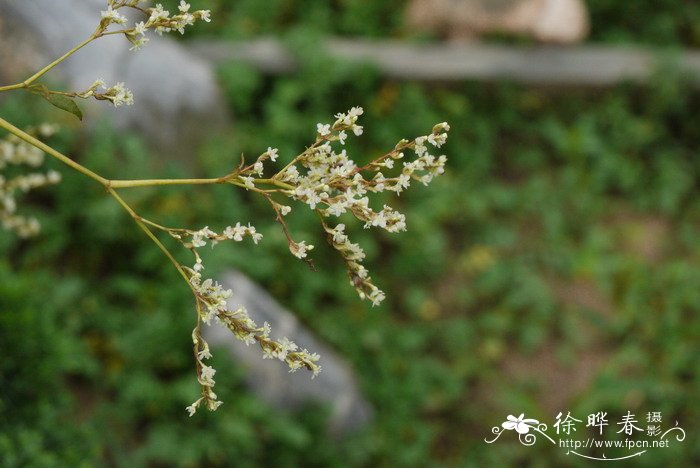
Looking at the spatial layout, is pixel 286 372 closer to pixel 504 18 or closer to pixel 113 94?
pixel 113 94

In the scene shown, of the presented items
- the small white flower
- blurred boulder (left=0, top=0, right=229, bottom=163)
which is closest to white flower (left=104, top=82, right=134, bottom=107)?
the small white flower

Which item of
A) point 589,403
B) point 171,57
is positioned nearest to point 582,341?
point 589,403

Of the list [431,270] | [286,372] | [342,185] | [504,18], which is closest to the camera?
[342,185]

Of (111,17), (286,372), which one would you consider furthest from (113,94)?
(286,372)

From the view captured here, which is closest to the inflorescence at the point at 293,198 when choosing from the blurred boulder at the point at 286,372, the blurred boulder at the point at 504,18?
the blurred boulder at the point at 286,372

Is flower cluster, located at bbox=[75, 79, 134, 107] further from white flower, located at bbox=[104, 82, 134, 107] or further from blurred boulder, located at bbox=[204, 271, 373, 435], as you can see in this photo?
blurred boulder, located at bbox=[204, 271, 373, 435]
